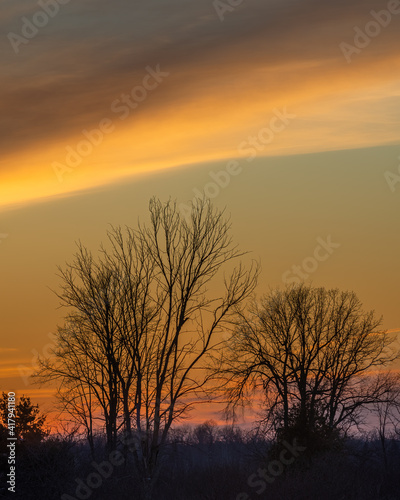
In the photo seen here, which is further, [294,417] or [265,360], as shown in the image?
[265,360]

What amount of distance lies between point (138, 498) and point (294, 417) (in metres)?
17.2

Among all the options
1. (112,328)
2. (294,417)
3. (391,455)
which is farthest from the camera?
(391,455)

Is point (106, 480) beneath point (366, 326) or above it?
beneath

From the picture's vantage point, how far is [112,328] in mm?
26672

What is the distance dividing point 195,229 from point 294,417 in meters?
21.3

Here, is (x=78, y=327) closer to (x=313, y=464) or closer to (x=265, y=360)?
(x=313, y=464)

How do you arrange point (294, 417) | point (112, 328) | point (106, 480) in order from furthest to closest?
point (294, 417), point (106, 480), point (112, 328)

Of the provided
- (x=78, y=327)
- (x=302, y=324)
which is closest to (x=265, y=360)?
(x=302, y=324)

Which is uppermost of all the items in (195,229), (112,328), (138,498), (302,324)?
(302,324)

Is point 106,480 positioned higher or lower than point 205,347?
lower

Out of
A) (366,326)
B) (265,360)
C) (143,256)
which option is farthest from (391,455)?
(143,256)

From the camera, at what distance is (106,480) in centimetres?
3053

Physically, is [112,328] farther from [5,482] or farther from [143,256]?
[5,482]

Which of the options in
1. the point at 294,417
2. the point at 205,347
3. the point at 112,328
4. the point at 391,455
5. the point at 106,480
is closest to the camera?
the point at 205,347
